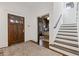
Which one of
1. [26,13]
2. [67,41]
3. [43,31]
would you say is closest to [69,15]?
[67,41]

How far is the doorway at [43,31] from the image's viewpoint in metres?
2.35

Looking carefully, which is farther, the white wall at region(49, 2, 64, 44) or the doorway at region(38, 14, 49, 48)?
the doorway at region(38, 14, 49, 48)

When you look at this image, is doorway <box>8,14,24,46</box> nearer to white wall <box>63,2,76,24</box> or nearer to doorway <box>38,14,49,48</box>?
doorway <box>38,14,49,48</box>

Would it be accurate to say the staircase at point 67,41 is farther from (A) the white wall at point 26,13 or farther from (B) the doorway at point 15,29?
(B) the doorway at point 15,29

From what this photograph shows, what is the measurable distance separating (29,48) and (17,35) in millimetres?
388

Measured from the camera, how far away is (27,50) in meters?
2.31

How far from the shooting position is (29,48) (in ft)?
7.70

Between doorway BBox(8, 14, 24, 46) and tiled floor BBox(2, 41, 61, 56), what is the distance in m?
0.11

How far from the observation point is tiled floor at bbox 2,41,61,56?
2.23 m

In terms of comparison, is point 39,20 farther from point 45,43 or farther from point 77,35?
point 77,35

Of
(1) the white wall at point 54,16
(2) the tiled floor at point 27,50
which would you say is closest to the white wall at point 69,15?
(1) the white wall at point 54,16

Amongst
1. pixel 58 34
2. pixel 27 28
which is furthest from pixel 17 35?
pixel 58 34

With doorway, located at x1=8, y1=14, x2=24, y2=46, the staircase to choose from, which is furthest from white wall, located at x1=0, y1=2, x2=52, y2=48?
the staircase

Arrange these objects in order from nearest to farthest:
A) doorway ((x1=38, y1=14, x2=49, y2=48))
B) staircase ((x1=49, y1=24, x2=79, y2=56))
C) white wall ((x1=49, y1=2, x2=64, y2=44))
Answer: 1. staircase ((x1=49, y1=24, x2=79, y2=56))
2. white wall ((x1=49, y1=2, x2=64, y2=44))
3. doorway ((x1=38, y1=14, x2=49, y2=48))
